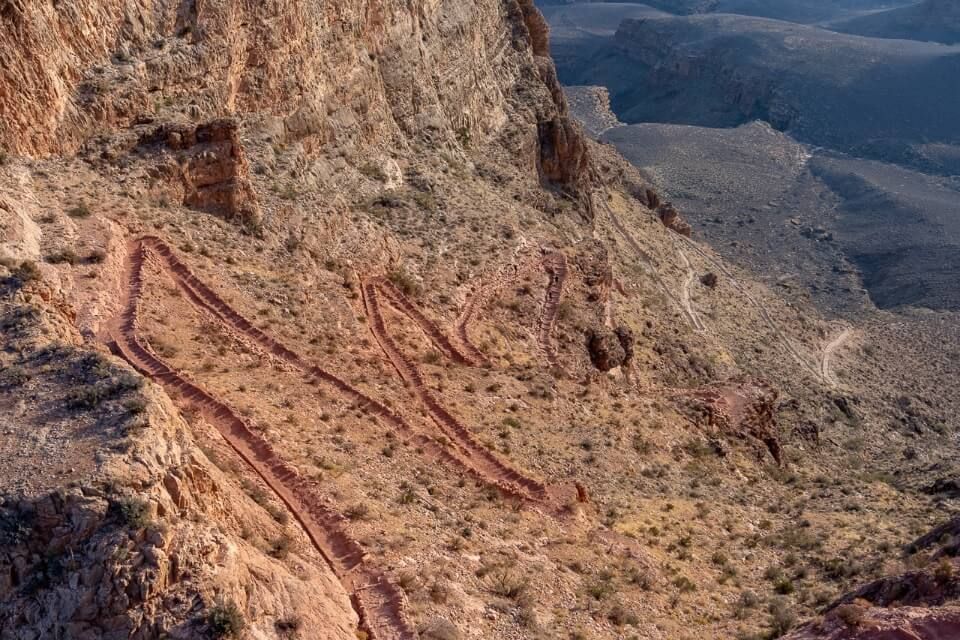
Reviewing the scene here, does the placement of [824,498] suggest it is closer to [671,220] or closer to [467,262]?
[467,262]

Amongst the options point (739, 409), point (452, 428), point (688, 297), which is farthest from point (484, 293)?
point (688, 297)

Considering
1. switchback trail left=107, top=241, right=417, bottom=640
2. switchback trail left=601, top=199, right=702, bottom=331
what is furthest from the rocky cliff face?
switchback trail left=601, top=199, right=702, bottom=331

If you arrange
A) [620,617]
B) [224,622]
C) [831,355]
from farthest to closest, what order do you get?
[831,355] < [620,617] < [224,622]

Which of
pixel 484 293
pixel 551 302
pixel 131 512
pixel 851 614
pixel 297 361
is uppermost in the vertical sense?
pixel 131 512

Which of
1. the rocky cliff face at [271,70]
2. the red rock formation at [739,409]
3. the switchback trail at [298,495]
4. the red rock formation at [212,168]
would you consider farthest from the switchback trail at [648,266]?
the switchback trail at [298,495]

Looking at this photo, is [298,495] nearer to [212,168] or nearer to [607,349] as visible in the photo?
[212,168]

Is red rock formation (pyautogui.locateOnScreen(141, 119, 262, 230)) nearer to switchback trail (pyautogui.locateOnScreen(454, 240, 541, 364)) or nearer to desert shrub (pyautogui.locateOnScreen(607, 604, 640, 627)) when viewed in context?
switchback trail (pyautogui.locateOnScreen(454, 240, 541, 364))

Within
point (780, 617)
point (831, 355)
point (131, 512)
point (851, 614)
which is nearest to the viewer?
point (131, 512)

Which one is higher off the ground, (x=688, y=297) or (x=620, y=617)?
(x=620, y=617)
